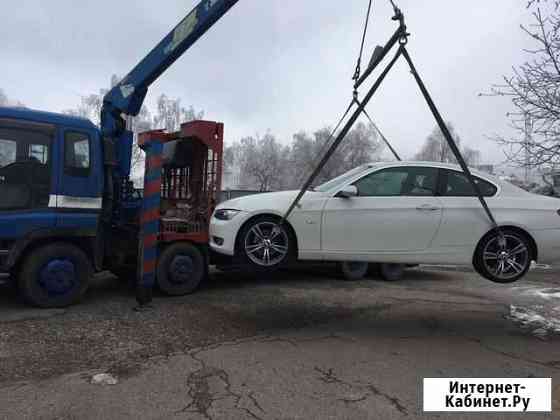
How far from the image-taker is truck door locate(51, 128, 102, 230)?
5.93m

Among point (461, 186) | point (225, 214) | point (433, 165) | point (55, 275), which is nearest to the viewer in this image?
point (461, 186)

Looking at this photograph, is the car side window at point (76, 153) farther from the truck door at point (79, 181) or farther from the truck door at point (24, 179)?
the truck door at point (24, 179)

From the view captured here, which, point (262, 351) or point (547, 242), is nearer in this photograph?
point (262, 351)

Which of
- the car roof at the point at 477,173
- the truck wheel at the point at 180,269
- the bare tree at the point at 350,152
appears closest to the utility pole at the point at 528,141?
the car roof at the point at 477,173

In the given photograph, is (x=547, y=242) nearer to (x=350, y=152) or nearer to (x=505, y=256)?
(x=505, y=256)

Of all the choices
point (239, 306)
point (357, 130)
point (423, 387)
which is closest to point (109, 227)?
point (239, 306)

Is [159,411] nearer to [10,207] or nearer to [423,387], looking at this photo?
[423,387]

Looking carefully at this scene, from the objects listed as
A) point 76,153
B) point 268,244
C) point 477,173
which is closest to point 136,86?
point 76,153

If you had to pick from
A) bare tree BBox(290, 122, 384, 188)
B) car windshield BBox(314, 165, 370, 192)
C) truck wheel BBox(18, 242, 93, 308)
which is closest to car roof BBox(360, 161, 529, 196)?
car windshield BBox(314, 165, 370, 192)

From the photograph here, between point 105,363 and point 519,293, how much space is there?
739cm

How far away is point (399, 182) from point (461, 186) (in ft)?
2.42

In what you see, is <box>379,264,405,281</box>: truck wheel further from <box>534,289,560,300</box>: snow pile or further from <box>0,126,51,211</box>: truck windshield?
<box>0,126,51,211</box>: truck windshield

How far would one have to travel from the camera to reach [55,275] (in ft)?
19.2

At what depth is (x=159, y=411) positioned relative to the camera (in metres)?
3.42
